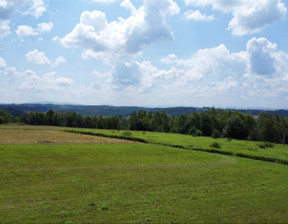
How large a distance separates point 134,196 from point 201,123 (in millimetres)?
97273

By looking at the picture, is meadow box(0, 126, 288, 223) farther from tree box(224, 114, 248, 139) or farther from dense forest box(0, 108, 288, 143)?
tree box(224, 114, 248, 139)

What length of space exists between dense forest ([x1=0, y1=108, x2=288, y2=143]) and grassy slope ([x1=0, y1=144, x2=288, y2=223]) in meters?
68.9

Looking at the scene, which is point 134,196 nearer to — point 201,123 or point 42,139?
point 42,139

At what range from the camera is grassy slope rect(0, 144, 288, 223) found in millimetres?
14100

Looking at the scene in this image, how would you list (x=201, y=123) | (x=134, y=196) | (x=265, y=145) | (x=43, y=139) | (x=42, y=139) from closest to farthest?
1. (x=134, y=196)
2. (x=42, y=139)
3. (x=43, y=139)
4. (x=265, y=145)
5. (x=201, y=123)

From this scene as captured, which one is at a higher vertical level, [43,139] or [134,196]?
[134,196]

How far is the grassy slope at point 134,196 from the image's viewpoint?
14.1 metres

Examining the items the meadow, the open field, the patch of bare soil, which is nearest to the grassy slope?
the meadow

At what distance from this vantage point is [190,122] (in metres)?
113

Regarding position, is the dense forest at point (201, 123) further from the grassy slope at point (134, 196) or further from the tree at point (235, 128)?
the grassy slope at point (134, 196)

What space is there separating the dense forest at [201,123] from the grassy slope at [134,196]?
68.9 m

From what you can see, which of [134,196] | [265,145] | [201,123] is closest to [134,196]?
[134,196]

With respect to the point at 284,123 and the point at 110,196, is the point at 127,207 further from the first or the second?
the point at 284,123

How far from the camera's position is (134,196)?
17.9 metres
